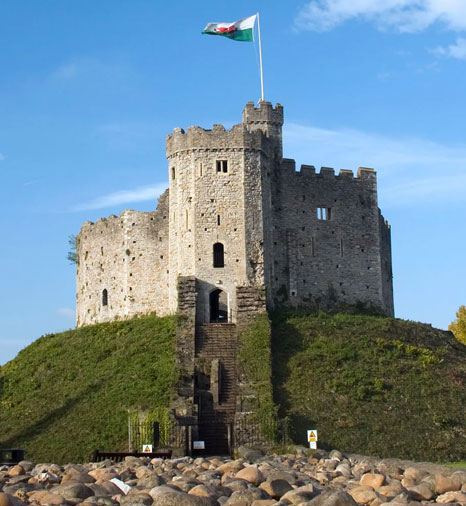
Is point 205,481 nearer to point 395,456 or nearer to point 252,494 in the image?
point 252,494

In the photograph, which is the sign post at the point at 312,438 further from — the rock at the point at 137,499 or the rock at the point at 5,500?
the rock at the point at 5,500

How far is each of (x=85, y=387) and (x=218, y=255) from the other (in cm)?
1065

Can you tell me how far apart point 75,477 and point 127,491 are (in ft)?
8.18

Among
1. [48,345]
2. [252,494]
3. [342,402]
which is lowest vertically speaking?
[252,494]

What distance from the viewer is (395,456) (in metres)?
38.6

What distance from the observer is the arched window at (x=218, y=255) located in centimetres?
5178

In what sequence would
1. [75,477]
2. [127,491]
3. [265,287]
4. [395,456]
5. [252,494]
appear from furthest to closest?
[265,287] < [395,456] < [75,477] < [127,491] < [252,494]

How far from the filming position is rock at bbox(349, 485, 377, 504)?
22.6 m

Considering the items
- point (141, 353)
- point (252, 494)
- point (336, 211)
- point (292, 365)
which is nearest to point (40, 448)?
point (141, 353)

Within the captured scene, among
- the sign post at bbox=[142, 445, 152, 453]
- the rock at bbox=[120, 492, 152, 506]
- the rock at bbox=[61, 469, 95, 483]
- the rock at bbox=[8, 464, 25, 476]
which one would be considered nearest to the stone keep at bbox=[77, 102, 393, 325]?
the sign post at bbox=[142, 445, 152, 453]

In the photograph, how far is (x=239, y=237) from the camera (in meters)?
A: 51.7

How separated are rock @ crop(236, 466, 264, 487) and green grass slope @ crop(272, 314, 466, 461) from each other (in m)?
14.2

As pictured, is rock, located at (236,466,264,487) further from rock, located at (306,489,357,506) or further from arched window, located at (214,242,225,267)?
arched window, located at (214,242,225,267)

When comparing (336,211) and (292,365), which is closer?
(292,365)
